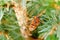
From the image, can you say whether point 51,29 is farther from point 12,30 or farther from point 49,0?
point 12,30

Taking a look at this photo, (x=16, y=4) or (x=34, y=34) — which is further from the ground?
(x=16, y=4)

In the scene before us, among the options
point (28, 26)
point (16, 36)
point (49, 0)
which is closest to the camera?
point (49, 0)

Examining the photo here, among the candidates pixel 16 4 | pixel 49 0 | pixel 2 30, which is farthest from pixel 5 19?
pixel 49 0

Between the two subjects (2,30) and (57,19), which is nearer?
(57,19)

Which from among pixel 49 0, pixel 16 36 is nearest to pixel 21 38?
pixel 16 36

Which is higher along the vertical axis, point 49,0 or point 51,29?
point 49,0

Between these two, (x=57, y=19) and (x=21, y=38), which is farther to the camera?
(x=21, y=38)

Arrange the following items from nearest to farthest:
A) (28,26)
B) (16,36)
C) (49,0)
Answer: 1. (49,0)
2. (28,26)
3. (16,36)

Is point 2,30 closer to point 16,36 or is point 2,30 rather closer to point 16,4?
point 16,36
